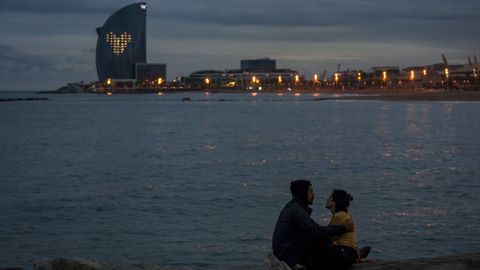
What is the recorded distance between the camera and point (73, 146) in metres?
32.5

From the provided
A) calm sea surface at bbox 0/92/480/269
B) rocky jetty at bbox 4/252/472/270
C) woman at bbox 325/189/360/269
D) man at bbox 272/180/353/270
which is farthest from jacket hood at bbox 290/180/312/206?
calm sea surface at bbox 0/92/480/269

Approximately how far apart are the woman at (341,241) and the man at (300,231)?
0.08 meters

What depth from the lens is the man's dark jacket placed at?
621cm

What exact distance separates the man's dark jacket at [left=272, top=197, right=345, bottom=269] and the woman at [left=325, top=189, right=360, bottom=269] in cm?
11

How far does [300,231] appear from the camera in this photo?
6.33m

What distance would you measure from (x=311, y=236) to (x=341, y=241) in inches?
11.5

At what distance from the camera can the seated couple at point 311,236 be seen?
6.19 metres

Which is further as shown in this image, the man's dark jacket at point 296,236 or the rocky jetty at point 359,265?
the man's dark jacket at point 296,236

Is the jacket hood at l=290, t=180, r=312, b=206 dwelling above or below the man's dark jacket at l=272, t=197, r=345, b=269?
above

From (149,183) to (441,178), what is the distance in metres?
7.31

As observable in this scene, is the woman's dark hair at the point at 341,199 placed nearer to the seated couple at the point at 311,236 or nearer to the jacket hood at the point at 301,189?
the seated couple at the point at 311,236

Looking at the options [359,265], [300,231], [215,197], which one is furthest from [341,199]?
[215,197]

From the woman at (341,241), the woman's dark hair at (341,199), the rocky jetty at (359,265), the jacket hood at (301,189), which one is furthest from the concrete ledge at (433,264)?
the jacket hood at (301,189)

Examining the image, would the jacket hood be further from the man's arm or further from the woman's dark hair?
the woman's dark hair
